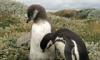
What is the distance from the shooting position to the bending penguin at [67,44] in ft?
32.5

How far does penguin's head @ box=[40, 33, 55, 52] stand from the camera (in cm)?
1063

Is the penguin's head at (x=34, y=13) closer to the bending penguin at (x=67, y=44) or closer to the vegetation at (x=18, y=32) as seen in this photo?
the bending penguin at (x=67, y=44)

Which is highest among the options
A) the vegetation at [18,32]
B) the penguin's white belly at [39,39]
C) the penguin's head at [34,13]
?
the penguin's head at [34,13]

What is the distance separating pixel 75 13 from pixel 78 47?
2177 centimetres

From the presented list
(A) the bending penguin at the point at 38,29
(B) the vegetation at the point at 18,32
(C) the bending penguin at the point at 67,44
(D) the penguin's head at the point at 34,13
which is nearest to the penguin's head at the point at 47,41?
(C) the bending penguin at the point at 67,44

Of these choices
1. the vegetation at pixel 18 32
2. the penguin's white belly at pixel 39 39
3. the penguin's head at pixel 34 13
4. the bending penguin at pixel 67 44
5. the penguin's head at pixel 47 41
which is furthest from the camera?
the vegetation at pixel 18 32

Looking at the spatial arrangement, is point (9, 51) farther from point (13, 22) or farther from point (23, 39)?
point (13, 22)

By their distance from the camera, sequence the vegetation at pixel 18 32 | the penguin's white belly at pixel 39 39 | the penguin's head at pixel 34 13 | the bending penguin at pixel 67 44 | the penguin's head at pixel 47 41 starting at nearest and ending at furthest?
1. the bending penguin at pixel 67 44
2. the penguin's head at pixel 47 41
3. the penguin's white belly at pixel 39 39
4. the penguin's head at pixel 34 13
5. the vegetation at pixel 18 32

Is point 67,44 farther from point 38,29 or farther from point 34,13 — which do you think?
point 34,13

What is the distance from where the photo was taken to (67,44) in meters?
9.99

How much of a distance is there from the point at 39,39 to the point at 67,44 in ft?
4.11

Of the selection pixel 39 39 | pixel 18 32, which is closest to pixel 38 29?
pixel 39 39

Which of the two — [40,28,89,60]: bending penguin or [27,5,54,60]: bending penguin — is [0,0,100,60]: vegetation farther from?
[40,28,89,60]: bending penguin

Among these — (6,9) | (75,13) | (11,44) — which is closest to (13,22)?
(6,9)
